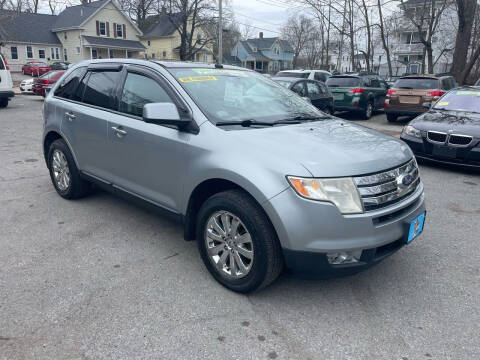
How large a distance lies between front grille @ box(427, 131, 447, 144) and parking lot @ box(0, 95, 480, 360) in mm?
2527

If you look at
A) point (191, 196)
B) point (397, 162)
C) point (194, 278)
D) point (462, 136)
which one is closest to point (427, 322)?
point (397, 162)

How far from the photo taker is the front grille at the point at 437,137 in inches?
255

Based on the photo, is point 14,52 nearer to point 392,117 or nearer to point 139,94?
point 392,117

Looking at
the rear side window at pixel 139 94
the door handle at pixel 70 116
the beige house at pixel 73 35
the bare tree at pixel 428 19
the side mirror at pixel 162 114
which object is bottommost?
the door handle at pixel 70 116

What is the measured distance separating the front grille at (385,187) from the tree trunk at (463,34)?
55.4 feet

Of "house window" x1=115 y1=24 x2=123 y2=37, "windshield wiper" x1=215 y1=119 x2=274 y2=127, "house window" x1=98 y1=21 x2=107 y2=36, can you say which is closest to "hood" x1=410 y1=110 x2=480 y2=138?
"windshield wiper" x1=215 y1=119 x2=274 y2=127

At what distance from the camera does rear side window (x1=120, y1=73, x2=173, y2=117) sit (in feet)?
11.6

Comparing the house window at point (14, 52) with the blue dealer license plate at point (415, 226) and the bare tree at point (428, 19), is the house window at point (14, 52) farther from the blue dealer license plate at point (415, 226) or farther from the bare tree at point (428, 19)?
the blue dealer license plate at point (415, 226)

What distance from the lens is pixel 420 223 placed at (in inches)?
120

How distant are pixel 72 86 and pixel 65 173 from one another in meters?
1.09

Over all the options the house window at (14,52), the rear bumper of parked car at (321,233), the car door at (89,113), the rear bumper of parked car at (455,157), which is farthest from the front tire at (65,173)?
the house window at (14,52)

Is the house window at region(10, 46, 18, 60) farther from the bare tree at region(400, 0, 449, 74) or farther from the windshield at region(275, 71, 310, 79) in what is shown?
the bare tree at region(400, 0, 449, 74)

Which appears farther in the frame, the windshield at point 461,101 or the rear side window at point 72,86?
the windshield at point 461,101

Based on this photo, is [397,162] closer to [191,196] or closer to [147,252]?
[191,196]
